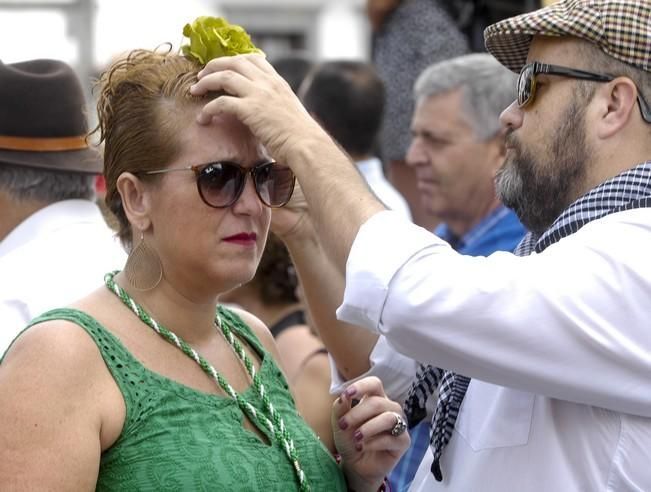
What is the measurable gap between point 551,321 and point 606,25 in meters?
0.65

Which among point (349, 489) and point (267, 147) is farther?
point (349, 489)

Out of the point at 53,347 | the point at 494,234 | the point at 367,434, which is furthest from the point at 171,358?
the point at 494,234

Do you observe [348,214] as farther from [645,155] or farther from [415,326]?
[645,155]

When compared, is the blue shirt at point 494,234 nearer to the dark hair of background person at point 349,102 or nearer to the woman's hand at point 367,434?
the dark hair of background person at point 349,102

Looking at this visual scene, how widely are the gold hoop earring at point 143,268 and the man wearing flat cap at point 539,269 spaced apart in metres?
0.34

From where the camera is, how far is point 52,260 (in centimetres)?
350

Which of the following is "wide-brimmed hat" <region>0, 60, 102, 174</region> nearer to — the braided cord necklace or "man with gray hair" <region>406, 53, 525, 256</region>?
the braided cord necklace

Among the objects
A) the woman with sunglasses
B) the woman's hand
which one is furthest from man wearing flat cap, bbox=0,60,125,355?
the woman's hand

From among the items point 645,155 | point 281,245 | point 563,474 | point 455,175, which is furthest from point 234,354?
point 455,175

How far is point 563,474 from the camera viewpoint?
7.77ft

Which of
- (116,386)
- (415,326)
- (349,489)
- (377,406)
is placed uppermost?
(415,326)

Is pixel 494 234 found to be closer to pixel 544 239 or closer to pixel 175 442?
pixel 544 239

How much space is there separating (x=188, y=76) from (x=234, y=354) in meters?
0.66

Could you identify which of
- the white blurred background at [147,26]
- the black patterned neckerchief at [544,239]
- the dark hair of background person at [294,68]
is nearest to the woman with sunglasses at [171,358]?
the black patterned neckerchief at [544,239]
